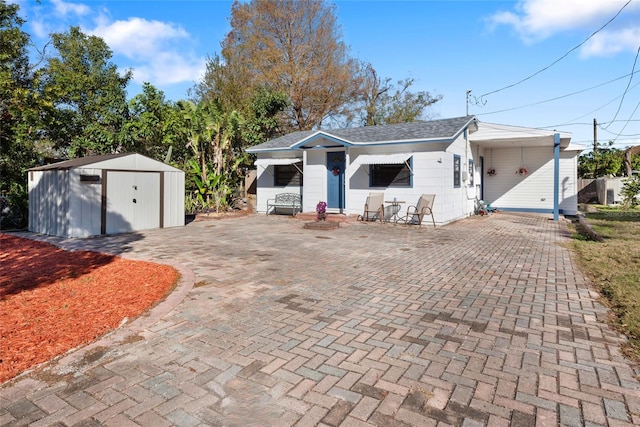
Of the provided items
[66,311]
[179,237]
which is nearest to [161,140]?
[179,237]

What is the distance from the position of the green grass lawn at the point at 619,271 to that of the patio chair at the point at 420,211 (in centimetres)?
415

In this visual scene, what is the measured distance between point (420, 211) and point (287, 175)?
21.2 ft

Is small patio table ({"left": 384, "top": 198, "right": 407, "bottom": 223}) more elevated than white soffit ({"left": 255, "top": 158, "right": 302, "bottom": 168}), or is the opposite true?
white soffit ({"left": 255, "top": 158, "right": 302, "bottom": 168})

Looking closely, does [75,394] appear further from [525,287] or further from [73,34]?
[73,34]

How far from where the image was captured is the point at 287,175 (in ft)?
54.0

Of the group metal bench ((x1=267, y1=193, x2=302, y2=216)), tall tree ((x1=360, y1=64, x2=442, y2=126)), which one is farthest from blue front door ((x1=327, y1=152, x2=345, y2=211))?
tall tree ((x1=360, y1=64, x2=442, y2=126))

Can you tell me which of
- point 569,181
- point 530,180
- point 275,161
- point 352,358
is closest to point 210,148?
point 275,161

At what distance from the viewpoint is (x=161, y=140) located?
1831 centimetres

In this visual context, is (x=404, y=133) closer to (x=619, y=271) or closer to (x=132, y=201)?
(x=619, y=271)

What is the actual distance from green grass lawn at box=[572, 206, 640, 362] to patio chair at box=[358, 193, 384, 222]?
231 inches

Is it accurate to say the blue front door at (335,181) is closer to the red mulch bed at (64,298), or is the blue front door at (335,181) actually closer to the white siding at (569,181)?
the red mulch bed at (64,298)

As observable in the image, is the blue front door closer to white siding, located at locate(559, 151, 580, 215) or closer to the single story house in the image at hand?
the single story house

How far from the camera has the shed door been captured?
34.1 feet

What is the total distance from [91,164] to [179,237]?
9.83 feet
